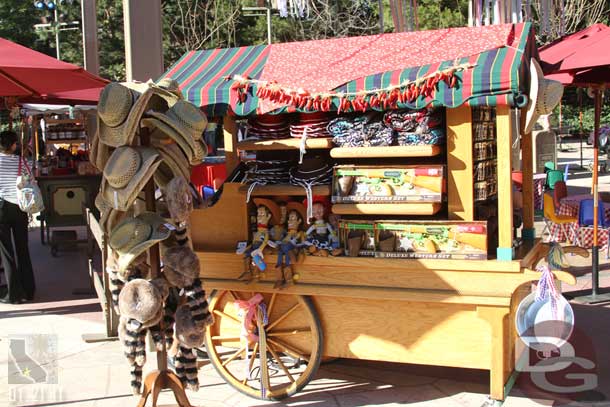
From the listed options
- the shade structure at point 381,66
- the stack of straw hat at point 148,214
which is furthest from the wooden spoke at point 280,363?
the shade structure at point 381,66

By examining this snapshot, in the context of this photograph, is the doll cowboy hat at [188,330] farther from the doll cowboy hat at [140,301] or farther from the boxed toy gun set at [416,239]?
the boxed toy gun set at [416,239]

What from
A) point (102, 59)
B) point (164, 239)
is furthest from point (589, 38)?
point (102, 59)

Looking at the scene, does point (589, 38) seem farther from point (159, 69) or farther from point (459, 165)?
point (159, 69)

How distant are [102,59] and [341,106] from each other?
2504 cm

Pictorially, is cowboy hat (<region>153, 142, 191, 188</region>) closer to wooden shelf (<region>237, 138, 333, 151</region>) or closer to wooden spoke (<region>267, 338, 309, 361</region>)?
wooden shelf (<region>237, 138, 333, 151</region>)

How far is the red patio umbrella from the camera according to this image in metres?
6.84

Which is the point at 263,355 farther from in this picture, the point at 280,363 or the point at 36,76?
the point at 36,76

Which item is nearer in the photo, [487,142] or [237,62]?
[487,142]

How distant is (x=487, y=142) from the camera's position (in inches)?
205

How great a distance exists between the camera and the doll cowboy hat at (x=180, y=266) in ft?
14.3

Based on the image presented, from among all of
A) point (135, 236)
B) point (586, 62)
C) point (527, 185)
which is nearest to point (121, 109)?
point (135, 236)

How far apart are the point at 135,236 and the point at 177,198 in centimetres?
33

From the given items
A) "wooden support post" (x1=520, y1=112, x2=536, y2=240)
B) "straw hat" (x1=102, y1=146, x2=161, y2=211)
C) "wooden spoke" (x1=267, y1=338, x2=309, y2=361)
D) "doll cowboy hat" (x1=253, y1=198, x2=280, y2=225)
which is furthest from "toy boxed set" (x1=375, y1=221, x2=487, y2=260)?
"straw hat" (x1=102, y1=146, x2=161, y2=211)

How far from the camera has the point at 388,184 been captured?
193 inches
